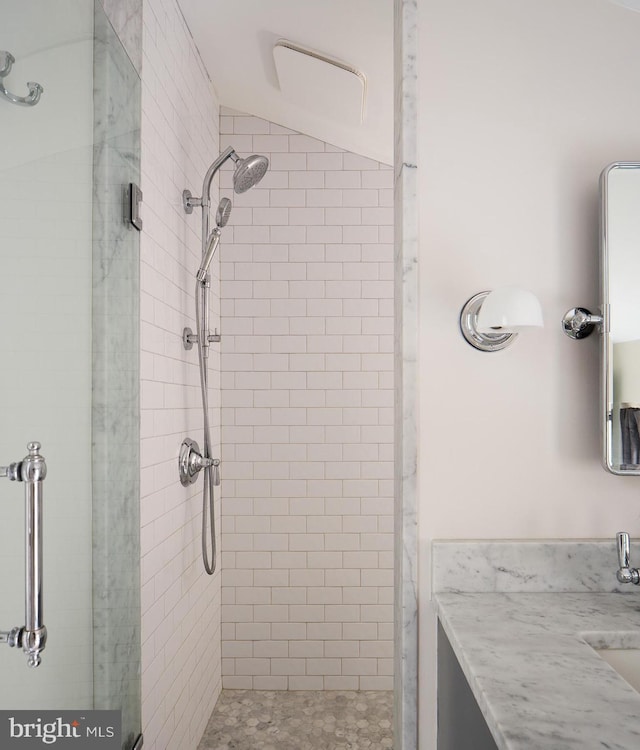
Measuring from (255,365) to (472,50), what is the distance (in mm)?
1844

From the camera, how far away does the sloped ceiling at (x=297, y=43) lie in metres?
2.08

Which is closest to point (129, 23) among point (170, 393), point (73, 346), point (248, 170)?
point (248, 170)

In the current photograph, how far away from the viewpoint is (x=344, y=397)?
3.10 meters

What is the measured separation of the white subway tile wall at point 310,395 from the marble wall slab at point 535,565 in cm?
159

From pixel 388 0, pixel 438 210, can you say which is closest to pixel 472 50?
pixel 438 210

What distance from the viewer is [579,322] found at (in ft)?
4.95

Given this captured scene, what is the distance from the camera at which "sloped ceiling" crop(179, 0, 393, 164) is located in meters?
2.08

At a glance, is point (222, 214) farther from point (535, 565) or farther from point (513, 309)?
point (535, 565)

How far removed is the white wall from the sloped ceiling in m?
0.61

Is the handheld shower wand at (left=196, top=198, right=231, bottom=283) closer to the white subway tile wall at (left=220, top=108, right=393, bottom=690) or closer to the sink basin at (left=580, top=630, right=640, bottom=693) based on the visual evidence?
the white subway tile wall at (left=220, top=108, right=393, bottom=690)

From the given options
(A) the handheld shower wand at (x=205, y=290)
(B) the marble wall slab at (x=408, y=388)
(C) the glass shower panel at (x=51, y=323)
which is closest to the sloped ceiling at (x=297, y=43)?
(A) the handheld shower wand at (x=205, y=290)

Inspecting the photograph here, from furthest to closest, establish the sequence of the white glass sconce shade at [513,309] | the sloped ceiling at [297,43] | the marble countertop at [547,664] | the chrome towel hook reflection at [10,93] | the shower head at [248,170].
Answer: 1. the shower head at [248,170]
2. the sloped ceiling at [297,43]
3. the white glass sconce shade at [513,309]
4. the chrome towel hook reflection at [10,93]
5. the marble countertop at [547,664]

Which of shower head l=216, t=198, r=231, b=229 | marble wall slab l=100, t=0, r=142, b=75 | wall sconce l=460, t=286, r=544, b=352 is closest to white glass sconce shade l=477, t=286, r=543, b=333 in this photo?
wall sconce l=460, t=286, r=544, b=352

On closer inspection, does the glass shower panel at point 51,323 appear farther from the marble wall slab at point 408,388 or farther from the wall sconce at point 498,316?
the wall sconce at point 498,316
